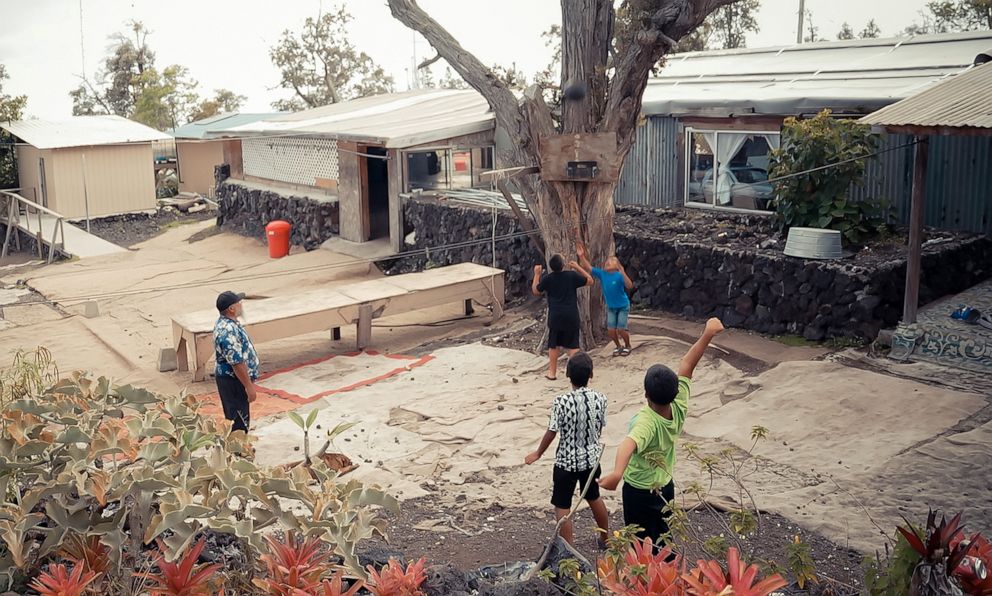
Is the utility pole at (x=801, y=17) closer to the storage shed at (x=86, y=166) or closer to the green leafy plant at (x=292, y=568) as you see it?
the storage shed at (x=86, y=166)

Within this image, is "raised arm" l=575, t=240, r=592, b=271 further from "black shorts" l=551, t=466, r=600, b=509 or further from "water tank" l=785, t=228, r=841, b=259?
"black shorts" l=551, t=466, r=600, b=509

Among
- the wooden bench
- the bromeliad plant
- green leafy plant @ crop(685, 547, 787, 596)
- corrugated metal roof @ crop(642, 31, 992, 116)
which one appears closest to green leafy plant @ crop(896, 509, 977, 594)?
green leafy plant @ crop(685, 547, 787, 596)

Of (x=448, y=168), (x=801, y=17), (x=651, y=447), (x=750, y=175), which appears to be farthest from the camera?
(x=801, y=17)

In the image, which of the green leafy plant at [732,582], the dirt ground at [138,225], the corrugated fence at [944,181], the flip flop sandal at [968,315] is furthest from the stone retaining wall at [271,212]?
the green leafy plant at [732,582]

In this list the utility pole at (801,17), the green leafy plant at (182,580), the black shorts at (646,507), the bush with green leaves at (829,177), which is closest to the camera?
the green leafy plant at (182,580)

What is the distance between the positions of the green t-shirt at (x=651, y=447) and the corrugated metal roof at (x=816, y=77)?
358 inches

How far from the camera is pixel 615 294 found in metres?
10.9

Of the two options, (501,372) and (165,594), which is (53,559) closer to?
(165,594)

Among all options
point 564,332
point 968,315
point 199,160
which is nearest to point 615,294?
point 564,332

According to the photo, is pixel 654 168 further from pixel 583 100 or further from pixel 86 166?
pixel 86 166

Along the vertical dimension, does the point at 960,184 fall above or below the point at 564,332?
above

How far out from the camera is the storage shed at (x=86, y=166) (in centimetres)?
2594

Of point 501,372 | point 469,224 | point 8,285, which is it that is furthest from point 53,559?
point 8,285

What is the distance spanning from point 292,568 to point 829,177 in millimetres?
10442
